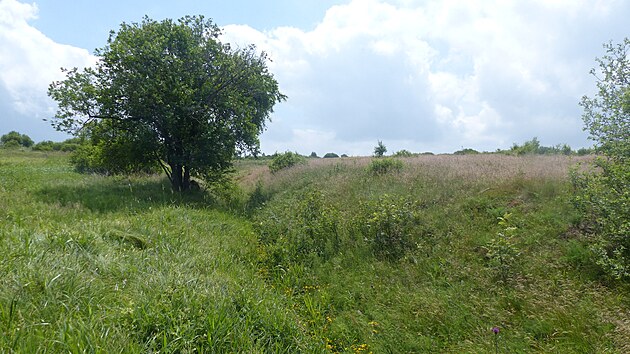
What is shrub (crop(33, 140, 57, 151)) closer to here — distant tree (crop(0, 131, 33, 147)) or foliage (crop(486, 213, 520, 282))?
→ distant tree (crop(0, 131, 33, 147))

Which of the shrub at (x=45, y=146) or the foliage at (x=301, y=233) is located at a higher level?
the shrub at (x=45, y=146)

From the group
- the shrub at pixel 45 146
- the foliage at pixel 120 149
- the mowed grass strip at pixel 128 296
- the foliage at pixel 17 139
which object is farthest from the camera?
the foliage at pixel 17 139

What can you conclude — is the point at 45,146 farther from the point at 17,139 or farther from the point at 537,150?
the point at 537,150

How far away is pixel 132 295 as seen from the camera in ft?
12.8

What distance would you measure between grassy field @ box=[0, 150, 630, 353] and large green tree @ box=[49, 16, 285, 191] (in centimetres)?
561

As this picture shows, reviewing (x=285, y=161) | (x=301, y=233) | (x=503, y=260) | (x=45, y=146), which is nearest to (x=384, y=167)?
(x=301, y=233)

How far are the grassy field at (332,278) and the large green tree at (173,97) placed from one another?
221 inches

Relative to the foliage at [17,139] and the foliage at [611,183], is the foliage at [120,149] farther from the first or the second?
the foliage at [17,139]

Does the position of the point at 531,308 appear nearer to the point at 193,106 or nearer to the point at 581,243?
the point at 581,243

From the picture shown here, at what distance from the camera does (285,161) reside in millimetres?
22641

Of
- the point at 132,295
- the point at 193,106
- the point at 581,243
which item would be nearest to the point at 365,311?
the point at 132,295

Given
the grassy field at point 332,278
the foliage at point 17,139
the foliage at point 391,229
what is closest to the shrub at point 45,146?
the foliage at point 17,139

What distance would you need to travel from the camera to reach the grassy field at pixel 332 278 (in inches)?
136

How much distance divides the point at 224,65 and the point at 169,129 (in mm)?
4435
